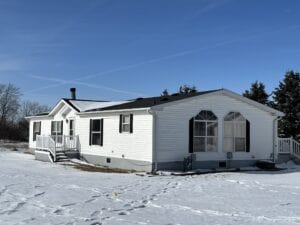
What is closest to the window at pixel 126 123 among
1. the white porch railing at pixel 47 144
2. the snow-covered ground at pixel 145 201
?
the snow-covered ground at pixel 145 201

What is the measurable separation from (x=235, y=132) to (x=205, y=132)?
2019mm

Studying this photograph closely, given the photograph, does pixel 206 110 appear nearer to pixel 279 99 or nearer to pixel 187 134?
pixel 187 134

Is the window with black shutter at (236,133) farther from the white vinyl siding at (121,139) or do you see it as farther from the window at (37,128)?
the window at (37,128)

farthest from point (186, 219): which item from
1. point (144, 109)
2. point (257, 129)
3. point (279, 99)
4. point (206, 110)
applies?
point (279, 99)

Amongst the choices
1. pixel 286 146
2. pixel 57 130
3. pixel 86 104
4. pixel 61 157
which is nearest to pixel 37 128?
pixel 57 130

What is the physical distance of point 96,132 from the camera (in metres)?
24.4

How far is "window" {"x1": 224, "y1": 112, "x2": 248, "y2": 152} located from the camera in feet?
72.3

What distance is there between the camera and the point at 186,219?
866 centimetres

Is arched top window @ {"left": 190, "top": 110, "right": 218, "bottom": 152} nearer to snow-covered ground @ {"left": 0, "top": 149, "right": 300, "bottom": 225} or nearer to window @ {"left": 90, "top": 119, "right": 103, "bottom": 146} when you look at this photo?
snow-covered ground @ {"left": 0, "top": 149, "right": 300, "bottom": 225}

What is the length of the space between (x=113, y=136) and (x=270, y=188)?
409 inches

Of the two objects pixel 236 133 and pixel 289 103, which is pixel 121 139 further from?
pixel 289 103

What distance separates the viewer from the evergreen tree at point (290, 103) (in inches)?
1540

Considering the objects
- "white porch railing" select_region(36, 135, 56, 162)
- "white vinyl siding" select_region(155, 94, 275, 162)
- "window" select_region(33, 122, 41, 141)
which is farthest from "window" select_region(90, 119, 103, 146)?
"window" select_region(33, 122, 41, 141)

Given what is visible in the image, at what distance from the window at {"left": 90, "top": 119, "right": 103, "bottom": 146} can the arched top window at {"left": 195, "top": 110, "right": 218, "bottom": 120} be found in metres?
5.78
